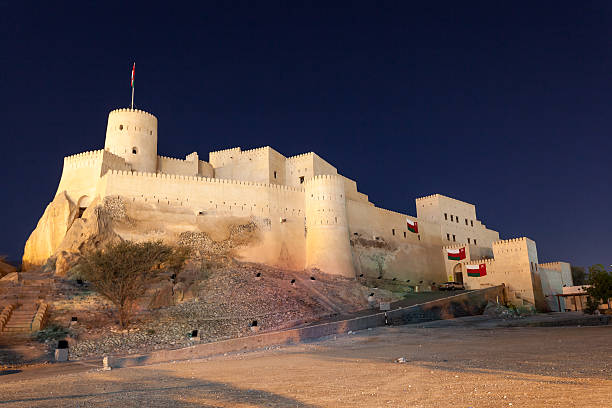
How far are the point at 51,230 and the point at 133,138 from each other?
8.00 metres

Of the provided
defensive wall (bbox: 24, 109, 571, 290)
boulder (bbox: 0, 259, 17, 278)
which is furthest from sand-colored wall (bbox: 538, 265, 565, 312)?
boulder (bbox: 0, 259, 17, 278)

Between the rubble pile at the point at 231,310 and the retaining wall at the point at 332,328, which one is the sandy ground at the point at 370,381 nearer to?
the retaining wall at the point at 332,328

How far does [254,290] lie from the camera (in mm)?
24672

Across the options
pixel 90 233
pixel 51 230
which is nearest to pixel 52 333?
pixel 90 233

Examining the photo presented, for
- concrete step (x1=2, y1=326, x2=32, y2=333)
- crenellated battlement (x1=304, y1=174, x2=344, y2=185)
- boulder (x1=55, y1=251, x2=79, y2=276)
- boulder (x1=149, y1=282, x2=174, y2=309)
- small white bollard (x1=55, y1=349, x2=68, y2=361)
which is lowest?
small white bollard (x1=55, y1=349, x2=68, y2=361)

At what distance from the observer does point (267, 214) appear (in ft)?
107

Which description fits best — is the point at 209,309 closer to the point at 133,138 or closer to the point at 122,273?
the point at 122,273

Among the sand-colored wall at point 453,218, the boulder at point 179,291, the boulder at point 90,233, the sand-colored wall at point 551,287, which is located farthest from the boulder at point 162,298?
the sand-colored wall at point 453,218

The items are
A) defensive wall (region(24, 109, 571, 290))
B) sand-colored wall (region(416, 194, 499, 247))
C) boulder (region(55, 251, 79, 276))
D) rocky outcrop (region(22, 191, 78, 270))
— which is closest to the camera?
boulder (region(55, 251, 79, 276))

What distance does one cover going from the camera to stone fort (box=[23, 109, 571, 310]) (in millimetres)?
29297

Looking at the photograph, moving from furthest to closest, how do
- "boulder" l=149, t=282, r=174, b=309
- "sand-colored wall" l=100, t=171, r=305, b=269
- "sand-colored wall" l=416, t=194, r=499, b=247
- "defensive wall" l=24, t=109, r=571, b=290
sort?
"sand-colored wall" l=416, t=194, r=499, b=247 < "defensive wall" l=24, t=109, r=571, b=290 < "sand-colored wall" l=100, t=171, r=305, b=269 < "boulder" l=149, t=282, r=174, b=309

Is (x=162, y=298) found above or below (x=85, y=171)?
below

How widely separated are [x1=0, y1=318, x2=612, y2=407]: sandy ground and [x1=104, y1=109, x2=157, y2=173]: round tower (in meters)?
21.3

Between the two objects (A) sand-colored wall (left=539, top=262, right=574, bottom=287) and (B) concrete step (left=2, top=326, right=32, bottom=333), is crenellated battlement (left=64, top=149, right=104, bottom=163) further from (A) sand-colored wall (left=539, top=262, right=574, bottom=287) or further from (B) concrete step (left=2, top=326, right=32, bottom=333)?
(A) sand-colored wall (left=539, top=262, right=574, bottom=287)
